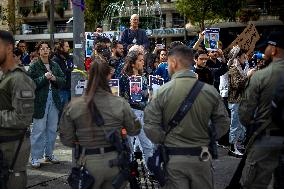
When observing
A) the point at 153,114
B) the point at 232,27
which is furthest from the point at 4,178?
the point at 232,27

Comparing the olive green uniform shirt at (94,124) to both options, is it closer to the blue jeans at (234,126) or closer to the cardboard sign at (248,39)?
the blue jeans at (234,126)

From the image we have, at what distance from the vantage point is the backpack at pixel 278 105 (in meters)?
4.39

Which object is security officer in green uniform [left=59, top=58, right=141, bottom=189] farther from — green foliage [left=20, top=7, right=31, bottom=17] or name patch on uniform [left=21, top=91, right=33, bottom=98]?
green foliage [left=20, top=7, right=31, bottom=17]

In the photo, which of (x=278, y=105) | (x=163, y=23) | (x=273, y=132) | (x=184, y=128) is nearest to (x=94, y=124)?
(x=184, y=128)

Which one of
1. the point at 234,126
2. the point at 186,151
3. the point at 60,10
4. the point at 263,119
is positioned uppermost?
the point at 60,10

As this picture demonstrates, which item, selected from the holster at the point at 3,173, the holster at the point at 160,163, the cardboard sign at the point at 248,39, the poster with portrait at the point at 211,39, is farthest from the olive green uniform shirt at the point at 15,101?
the cardboard sign at the point at 248,39

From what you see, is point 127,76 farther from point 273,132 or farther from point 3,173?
point 3,173

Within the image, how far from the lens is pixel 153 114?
14.7ft

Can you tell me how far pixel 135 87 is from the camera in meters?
7.00

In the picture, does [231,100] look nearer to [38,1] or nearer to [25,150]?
[25,150]

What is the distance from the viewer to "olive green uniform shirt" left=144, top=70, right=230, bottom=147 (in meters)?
4.42

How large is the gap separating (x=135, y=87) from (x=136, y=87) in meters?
0.01

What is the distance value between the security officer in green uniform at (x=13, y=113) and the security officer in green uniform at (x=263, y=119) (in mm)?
2229

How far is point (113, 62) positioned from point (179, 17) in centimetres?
4343
